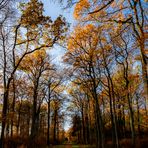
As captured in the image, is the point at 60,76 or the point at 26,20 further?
the point at 60,76

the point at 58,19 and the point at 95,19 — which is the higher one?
the point at 58,19

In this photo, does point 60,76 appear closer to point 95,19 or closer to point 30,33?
point 30,33

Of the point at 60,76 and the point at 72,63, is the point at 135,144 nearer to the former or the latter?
the point at 72,63

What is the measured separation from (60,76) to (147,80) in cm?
Answer: 2041

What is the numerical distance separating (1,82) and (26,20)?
30.2 ft

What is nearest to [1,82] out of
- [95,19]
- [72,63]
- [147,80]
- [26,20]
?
[72,63]

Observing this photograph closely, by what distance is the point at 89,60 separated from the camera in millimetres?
21844

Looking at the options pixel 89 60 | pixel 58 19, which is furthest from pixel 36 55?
pixel 58 19

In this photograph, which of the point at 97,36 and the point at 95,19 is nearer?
the point at 95,19

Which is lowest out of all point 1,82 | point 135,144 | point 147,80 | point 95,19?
Result: point 135,144

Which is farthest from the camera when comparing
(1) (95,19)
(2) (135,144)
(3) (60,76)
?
(3) (60,76)

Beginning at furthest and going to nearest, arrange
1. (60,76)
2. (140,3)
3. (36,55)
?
(60,76) < (36,55) < (140,3)

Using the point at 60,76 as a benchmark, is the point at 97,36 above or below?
above

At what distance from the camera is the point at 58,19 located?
15516mm
